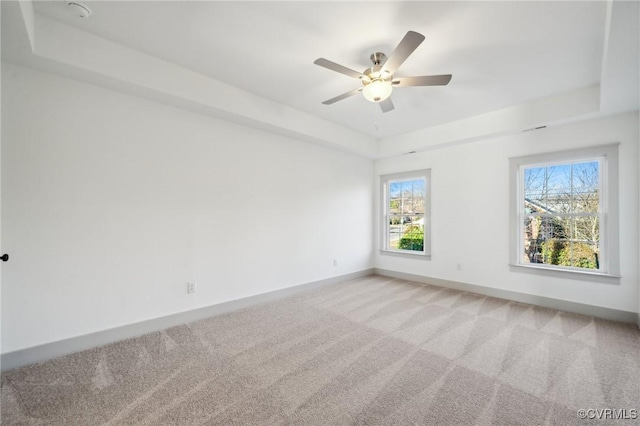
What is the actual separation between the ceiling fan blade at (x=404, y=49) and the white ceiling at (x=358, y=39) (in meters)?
0.30

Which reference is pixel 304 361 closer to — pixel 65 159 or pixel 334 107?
pixel 65 159

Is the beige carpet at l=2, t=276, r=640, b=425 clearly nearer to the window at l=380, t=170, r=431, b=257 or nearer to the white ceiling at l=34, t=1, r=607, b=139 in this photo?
the window at l=380, t=170, r=431, b=257

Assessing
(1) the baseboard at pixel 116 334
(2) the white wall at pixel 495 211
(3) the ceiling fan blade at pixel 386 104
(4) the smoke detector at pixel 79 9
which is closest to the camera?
(4) the smoke detector at pixel 79 9

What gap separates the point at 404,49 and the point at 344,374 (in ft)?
8.32

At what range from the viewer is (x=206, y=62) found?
9.00ft

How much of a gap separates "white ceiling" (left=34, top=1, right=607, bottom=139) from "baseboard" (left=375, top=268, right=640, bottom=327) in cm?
272

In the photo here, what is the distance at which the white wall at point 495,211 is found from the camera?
10.4 ft

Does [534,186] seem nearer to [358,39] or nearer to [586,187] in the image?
[586,187]

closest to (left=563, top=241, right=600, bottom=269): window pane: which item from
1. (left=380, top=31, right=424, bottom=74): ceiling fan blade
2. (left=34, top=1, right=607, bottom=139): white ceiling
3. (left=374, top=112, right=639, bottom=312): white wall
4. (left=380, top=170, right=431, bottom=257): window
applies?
(left=374, top=112, right=639, bottom=312): white wall

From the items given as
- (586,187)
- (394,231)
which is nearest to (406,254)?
(394,231)

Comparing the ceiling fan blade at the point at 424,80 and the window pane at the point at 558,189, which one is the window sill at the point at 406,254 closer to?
the window pane at the point at 558,189

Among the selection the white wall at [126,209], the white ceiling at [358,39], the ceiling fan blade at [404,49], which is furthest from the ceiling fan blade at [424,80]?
the white wall at [126,209]

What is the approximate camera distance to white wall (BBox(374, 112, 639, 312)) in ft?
10.4

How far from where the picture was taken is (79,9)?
2.01 metres
